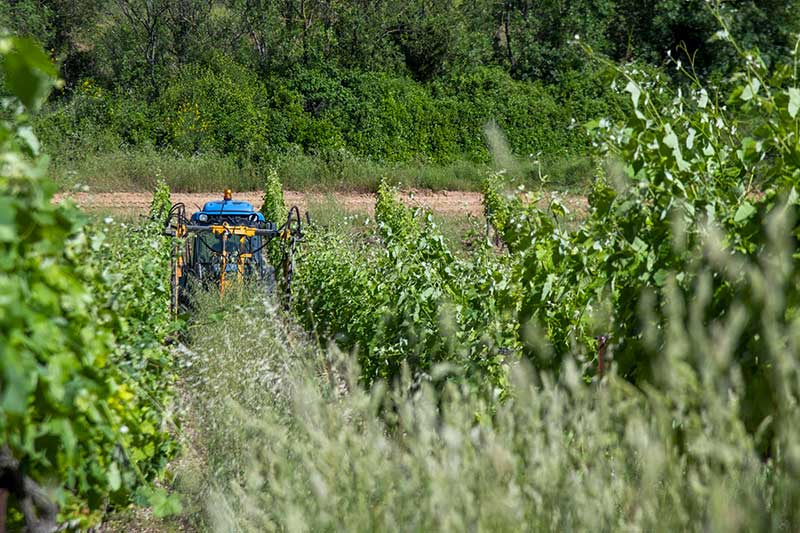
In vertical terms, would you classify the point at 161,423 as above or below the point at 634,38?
below

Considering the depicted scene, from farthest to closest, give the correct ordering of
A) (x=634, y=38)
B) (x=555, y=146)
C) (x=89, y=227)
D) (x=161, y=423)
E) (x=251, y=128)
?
(x=634, y=38) < (x=555, y=146) < (x=251, y=128) < (x=161, y=423) < (x=89, y=227)

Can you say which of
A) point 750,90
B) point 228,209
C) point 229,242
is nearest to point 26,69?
point 750,90

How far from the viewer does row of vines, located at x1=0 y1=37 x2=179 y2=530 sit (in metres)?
2.26

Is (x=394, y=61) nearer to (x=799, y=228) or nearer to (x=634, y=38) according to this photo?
(x=634, y=38)

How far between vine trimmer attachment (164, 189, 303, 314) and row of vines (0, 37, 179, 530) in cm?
561

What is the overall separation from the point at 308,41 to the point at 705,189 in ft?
85.4

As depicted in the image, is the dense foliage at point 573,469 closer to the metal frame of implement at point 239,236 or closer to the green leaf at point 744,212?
the green leaf at point 744,212

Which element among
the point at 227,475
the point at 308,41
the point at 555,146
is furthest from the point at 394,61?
the point at 227,475

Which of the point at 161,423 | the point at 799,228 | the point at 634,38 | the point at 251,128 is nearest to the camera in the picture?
the point at 799,228

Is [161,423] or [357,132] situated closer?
[161,423]

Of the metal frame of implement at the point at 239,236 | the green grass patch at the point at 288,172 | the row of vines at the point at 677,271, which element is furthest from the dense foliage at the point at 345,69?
the row of vines at the point at 677,271

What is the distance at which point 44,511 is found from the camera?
117 inches

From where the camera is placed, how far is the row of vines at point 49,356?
2262mm

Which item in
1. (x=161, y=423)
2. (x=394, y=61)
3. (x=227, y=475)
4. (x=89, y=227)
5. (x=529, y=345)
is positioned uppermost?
(x=394, y=61)
